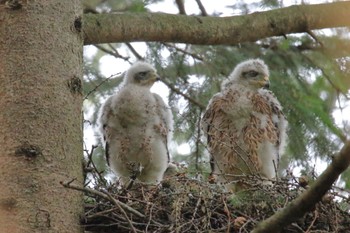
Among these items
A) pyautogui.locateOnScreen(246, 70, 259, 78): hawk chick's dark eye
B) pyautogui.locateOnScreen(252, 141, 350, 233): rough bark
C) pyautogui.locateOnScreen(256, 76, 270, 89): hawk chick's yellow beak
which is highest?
pyautogui.locateOnScreen(246, 70, 259, 78): hawk chick's dark eye

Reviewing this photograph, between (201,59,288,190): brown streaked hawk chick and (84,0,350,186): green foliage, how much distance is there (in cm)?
41

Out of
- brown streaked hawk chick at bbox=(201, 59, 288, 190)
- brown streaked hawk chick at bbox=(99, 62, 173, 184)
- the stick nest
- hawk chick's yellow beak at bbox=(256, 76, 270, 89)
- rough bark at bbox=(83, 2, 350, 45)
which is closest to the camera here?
the stick nest

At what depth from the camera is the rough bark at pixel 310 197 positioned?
2.80 metres

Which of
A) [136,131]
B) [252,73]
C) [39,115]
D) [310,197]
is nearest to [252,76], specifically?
[252,73]

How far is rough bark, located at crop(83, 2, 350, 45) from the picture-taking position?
191 inches

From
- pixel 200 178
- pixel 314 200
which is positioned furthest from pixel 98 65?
pixel 314 200

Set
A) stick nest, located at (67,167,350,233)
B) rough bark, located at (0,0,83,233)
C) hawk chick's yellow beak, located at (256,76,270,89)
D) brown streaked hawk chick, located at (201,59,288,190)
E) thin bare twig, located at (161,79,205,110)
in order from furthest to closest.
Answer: thin bare twig, located at (161,79,205,110), hawk chick's yellow beak, located at (256,76,270,89), brown streaked hawk chick, located at (201,59,288,190), stick nest, located at (67,167,350,233), rough bark, located at (0,0,83,233)

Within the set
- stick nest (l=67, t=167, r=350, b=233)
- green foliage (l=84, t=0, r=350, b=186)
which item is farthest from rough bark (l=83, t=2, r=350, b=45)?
stick nest (l=67, t=167, r=350, b=233)

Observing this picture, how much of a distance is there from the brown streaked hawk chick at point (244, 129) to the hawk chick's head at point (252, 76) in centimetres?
9

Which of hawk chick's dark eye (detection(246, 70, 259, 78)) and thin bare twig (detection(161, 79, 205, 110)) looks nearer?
hawk chick's dark eye (detection(246, 70, 259, 78))

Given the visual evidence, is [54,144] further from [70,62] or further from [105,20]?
[105,20]

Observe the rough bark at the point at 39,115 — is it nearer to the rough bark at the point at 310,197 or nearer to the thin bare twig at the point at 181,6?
the rough bark at the point at 310,197

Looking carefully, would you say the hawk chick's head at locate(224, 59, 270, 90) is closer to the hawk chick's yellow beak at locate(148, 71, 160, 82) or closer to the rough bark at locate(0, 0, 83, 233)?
the hawk chick's yellow beak at locate(148, 71, 160, 82)

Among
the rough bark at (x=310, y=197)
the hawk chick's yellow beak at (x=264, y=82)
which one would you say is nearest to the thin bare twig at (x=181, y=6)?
the hawk chick's yellow beak at (x=264, y=82)
